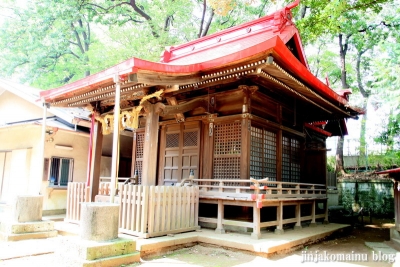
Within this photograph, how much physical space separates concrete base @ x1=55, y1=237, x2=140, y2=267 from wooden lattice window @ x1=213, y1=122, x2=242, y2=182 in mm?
4119

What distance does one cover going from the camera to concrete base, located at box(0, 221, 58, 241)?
7441mm

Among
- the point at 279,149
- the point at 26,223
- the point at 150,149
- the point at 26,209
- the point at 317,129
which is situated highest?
the point at 317,129

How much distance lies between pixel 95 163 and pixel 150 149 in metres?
2.50

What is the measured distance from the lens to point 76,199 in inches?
358

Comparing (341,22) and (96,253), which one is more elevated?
(341,22)

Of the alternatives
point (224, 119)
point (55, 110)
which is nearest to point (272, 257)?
point (224, 119)

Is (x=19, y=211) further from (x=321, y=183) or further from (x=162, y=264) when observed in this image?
(x=321, y=183)

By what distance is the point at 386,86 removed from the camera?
457 inches

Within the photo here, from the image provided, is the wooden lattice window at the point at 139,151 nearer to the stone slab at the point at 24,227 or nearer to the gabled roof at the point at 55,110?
the gabled roof at the point at 55,110

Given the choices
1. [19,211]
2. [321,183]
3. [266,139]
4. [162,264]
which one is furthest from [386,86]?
[19,211]

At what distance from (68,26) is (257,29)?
17905 millimetres

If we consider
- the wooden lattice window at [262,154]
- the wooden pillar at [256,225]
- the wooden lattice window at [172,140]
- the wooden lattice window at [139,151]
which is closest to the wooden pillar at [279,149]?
the wooden lattice window at [262,154]

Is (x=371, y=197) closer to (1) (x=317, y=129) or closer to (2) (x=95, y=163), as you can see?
(1) (x=317, y=129)

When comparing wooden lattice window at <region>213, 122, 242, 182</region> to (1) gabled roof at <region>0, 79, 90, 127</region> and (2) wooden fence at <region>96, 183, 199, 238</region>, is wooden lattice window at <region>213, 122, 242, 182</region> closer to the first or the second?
(2) wooden fence at <region>96, 183, 199, 238</region>
